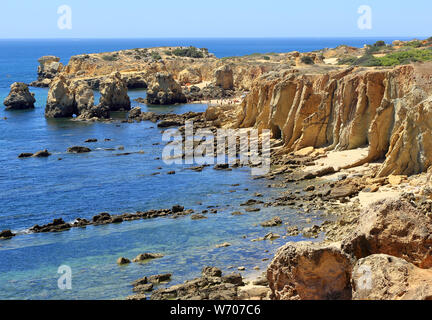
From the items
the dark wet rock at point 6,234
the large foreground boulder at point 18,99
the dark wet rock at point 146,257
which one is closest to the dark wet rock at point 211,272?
the dark wet rock at point 146,257

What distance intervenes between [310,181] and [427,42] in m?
72.3

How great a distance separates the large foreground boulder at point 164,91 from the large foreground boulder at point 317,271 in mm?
83901

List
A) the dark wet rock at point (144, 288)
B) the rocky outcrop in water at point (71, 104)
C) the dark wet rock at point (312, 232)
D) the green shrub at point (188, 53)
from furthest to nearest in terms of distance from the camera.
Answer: the green shrub at point (188, 53)
the rocky outcrop in water at point (71, 104)
the dark wet rock at point (312, 232)
the dark wet rock at point (144, 288)

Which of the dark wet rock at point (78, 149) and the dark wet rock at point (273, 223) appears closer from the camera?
the dark wet rock at point (273, 223)

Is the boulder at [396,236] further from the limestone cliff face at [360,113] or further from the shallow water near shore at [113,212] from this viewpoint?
the limestone cliff face at [360,113]

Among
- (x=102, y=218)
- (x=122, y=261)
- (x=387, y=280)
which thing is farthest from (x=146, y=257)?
(x=387, y=280)

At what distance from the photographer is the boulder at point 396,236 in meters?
16.1

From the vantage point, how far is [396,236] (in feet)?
53.1

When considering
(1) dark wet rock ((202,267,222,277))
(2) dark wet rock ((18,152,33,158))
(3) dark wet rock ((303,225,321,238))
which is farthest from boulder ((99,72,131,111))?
(1) dark wet rock ((202,267,222,277))

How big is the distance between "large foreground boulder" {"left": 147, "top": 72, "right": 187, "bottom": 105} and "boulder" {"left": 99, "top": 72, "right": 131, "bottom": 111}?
6.14 meters

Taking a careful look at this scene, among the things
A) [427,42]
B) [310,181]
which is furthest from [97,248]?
[427,42]

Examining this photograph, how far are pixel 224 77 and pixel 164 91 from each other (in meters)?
16.2

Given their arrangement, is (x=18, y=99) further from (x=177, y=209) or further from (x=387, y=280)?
(x=387, y=280)

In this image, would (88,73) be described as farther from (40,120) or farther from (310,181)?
(310,181)
